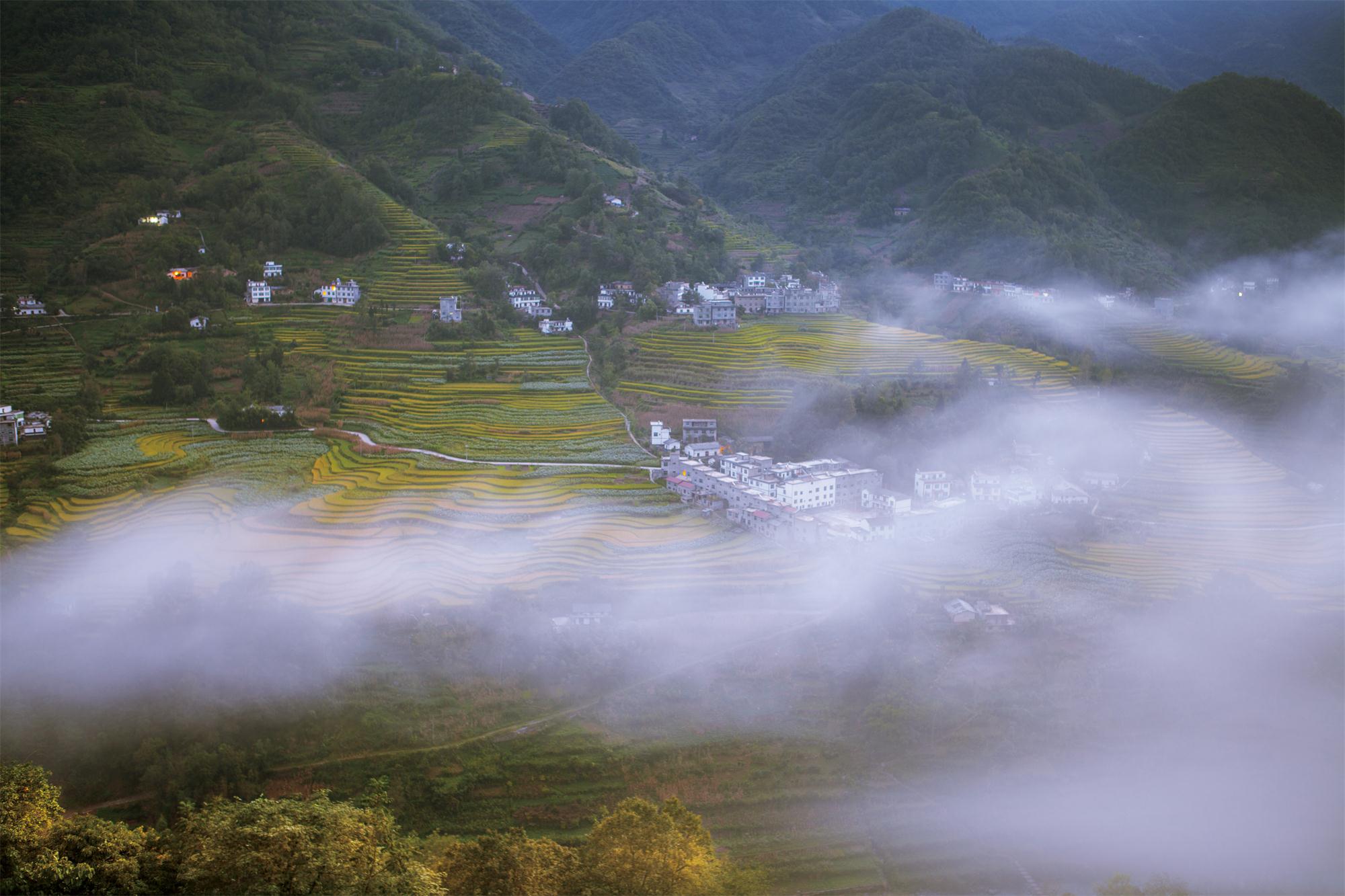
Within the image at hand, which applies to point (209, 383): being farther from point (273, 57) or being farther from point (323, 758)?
point (273, 57)

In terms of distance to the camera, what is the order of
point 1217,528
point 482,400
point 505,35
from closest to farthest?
point 1217,528 < point 482,400 < point 505,35

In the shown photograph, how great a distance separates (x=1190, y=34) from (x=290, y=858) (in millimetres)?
72389

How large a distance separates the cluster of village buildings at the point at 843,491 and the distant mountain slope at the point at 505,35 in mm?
41035

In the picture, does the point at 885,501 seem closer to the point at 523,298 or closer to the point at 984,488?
the point at 984,488

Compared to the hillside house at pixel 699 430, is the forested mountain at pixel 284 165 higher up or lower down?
higher up

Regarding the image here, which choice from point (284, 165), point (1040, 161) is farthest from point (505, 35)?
point (1040, 161)

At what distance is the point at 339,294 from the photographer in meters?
24.0

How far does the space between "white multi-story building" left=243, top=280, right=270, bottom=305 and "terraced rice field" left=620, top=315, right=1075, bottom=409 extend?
31.8 ft

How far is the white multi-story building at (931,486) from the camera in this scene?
16375 mm

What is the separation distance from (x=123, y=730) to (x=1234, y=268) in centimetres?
3223

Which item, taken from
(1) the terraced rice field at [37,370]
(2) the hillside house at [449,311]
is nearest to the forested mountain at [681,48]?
(2) the hillside house at [449,311]

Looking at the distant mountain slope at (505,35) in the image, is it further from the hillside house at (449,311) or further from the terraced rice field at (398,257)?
the hillside house at (449,311)

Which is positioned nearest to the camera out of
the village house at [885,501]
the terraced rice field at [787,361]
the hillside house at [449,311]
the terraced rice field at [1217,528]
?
the terraced rice field at [1217,528]

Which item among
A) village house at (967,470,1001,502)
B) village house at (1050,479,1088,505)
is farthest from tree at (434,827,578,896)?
village house at (1050,479,1088,505)
